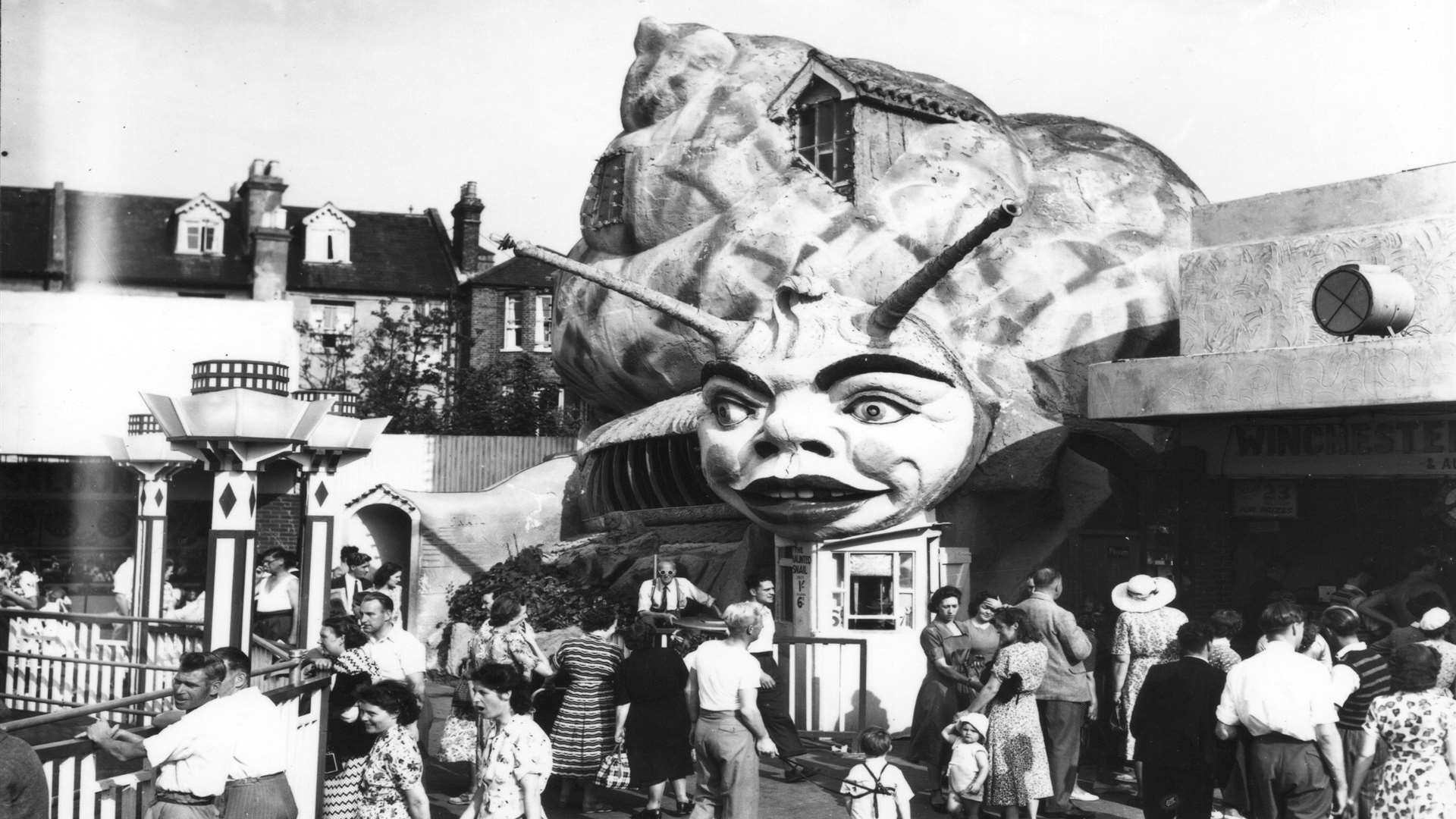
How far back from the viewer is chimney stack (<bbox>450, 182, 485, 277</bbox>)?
148 ft

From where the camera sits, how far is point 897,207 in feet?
61.9

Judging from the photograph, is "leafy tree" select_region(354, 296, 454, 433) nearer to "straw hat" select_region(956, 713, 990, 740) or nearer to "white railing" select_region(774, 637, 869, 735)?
"white railing" select_region(774, 637, 869, 735)

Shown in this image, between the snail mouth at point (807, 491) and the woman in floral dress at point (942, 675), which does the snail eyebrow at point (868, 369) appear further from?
the woman in floral dress at point (942, 675)

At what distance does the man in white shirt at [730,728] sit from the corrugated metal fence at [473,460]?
20.8m

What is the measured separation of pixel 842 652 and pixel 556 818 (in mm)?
4035

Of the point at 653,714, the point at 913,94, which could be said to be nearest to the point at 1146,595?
the point at 653,714

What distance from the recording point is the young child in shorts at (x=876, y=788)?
855 cm

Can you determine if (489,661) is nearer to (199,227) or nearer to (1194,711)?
(1194,711)

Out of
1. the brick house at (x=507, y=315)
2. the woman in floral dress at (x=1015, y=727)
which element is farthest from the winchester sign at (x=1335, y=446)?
the brick house at (x=507, y=315)

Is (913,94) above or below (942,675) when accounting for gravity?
above

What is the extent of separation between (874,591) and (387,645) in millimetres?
5834

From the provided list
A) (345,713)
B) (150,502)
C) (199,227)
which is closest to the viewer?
(345,713)

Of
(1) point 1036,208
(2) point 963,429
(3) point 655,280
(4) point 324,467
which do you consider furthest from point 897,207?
(4) point 324,467

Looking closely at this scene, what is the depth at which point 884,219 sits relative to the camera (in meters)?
18.8
